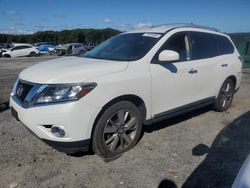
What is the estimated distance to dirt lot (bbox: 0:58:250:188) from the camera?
329 centimetres

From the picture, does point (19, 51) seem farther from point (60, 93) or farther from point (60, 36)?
Answer: point (60, 36)

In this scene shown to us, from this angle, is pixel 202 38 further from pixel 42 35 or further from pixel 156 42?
pixel 42 35

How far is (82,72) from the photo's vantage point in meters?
3.49

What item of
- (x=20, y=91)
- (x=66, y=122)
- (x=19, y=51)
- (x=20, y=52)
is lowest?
(x=20, y=52)

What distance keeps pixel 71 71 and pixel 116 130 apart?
3.33 ft

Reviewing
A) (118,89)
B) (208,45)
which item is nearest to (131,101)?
(118,89)

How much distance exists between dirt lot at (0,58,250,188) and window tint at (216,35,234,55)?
64.9 inches

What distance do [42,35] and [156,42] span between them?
296 ft

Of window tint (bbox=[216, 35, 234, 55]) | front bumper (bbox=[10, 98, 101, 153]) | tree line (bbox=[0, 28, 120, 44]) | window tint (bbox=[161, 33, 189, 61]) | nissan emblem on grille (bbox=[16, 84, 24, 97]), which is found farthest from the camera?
tree line (bbox=[0, 28, 120, 44])

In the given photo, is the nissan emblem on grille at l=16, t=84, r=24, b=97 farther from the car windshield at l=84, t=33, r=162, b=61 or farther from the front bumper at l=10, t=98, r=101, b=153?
the car windshield at l=84, t=33, r=162, b=61

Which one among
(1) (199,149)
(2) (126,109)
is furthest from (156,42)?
(1) (199,149)

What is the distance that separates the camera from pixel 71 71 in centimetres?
351

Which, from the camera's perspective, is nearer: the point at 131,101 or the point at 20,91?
the point at 20,91

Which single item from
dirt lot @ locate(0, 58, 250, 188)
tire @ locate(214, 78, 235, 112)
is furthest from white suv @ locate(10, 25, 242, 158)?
tire @ locate(214, 78, 235, 112)
